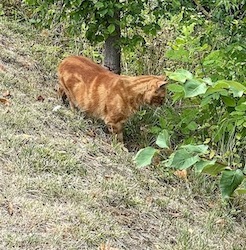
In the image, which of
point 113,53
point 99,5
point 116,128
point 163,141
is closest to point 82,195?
point 116,128

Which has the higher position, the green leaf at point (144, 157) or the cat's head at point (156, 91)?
the green leaf at point (144, 157)

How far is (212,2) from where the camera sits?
16.2 ft

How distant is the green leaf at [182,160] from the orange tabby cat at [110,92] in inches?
142

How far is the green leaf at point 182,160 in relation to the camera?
5.13 ft

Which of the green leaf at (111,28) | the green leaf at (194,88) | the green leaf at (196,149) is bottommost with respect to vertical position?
the green leaf at (111,28)

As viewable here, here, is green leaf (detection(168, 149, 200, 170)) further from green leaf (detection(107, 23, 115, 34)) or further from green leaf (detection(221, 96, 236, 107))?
green leaf (detection(107, 23, 115, 34))

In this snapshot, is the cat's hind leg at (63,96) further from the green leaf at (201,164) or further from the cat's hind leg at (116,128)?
the green leaf at (201,164)

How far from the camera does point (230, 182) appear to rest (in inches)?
62.2

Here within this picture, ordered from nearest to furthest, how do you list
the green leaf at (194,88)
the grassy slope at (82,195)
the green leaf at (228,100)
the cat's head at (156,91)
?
1. the green leaf at (194,88)
2. the green leaf at (228,100)
3. the grassy slope at (82,195)
4. the cat's head at (156,91)

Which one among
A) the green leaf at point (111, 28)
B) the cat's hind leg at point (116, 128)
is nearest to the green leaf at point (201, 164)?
the cat's hind leg at point (116, 128)

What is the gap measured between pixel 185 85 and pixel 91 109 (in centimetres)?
392

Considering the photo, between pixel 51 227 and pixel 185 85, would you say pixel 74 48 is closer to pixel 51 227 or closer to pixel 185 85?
pixel 51 227

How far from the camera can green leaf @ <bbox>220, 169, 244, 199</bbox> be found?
157cm

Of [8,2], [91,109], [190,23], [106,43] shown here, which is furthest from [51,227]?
[8,2]
